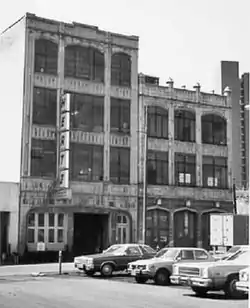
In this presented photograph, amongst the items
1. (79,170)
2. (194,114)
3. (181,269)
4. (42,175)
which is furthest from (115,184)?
(181,269)

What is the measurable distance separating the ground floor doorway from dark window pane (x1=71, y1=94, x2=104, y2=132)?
235 inches

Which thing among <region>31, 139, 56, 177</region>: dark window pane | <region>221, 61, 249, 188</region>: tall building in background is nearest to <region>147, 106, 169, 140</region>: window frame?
<region>31, 139, 56, 177</region>: dark window pane

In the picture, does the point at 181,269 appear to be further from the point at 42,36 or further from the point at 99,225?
the point at 42,36

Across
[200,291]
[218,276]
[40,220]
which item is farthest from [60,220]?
[218,276]

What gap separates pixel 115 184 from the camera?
38.6 m

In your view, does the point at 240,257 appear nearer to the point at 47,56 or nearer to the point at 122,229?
the point at 122,229

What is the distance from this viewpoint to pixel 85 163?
124 ft

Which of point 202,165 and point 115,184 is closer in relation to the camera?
point 115,184

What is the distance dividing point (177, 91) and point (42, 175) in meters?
12.2

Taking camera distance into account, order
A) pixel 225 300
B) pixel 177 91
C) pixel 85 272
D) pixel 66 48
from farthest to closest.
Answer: pixel 177 91
pixel 66 48
pixel 85 272
pixel 225 300

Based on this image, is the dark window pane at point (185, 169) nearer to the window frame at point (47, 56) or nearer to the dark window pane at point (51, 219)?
the dark window pane at point (51, 219)

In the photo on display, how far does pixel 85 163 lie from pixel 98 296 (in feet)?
69.3

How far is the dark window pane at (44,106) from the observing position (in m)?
37.1

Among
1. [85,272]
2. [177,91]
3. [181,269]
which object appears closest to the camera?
[181,269]
